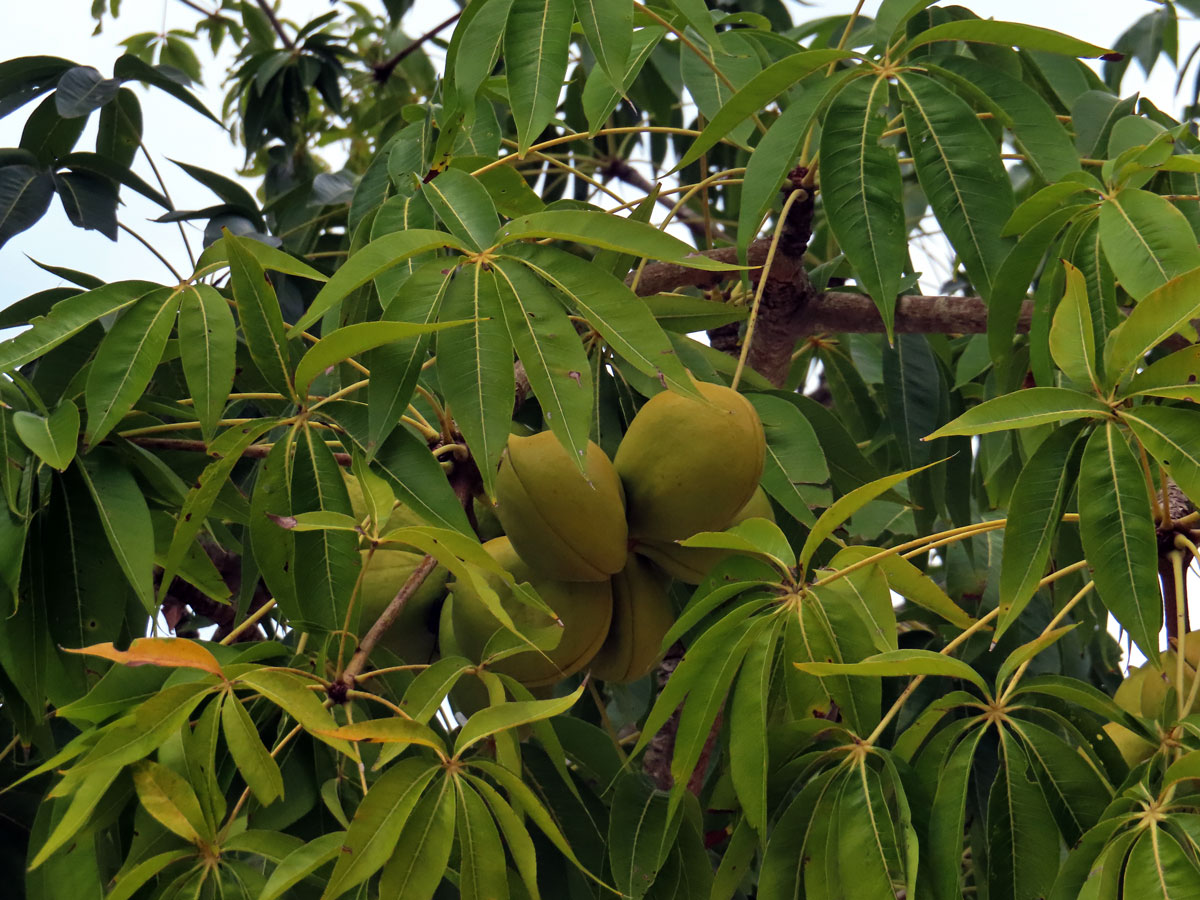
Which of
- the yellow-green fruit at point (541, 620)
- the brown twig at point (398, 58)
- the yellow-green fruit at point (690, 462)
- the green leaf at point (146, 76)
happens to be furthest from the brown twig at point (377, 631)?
the brown twig at point (398, 58)

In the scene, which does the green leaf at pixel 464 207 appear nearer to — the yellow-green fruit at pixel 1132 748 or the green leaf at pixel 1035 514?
the green leaf at pixel 1035 514

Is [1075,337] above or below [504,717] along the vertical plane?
above

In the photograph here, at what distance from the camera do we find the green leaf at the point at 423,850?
37.0 inches

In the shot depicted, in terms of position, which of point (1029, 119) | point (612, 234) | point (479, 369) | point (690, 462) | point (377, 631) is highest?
point (1029, 119)

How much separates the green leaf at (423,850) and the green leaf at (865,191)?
1.84 ft

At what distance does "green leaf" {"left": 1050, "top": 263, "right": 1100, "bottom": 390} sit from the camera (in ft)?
3.03

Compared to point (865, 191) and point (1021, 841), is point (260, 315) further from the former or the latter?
point (1021, 841)

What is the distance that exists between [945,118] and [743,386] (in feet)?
1.51

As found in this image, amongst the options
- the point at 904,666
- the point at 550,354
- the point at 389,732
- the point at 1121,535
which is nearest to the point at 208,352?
the point at 550,354

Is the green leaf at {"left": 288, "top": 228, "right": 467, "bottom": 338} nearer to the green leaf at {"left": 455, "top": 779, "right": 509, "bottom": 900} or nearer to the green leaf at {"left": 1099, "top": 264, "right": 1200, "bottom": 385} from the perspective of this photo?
the green leaf at {"left": 455, "top": 779, "right": 509, "bottom": 900}

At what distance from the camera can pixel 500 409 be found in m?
1.03

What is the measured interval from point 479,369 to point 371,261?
0.41ft

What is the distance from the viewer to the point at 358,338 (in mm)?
971

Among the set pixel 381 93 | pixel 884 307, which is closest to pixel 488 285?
pixel 884 307
